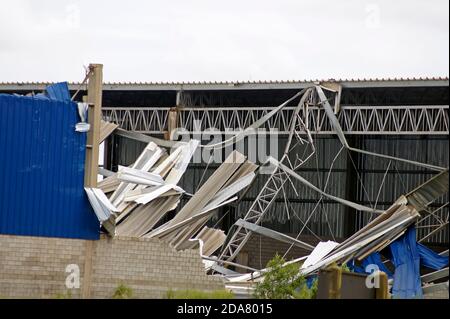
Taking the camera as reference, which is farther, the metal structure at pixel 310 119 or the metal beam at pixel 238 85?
the metal structure at pixel 310 119

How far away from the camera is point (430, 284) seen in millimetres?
34156

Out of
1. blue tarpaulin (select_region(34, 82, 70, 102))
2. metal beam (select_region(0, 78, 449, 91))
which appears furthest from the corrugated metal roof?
blue tarpaulin (select_region(34, 82, 70, 102))

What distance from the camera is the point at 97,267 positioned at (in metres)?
30.8

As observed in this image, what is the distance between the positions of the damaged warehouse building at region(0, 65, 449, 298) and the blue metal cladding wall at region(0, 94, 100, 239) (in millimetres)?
44

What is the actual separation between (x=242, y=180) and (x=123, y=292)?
786 cm

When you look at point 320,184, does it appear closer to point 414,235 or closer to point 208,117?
point 208,117

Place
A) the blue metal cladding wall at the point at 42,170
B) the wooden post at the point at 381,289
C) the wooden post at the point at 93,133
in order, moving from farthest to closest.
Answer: the wooden post at the point at 93,133 < the blue metal cladding wall at the point at 42,170 < the wooden post at the point at 381,289

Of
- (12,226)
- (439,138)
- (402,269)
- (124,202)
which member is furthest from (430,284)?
(12,226)

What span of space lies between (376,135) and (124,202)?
985cm

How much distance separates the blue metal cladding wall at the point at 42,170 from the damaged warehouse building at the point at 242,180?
4cm

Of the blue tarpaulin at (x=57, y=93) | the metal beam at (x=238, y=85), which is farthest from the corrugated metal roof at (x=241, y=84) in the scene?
the blue tarpaulin at (x=57, y=93)

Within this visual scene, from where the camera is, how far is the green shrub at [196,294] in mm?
30125

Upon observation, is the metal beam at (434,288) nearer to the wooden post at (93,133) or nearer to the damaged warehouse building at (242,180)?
the damaged warehouse building at (242,180)
